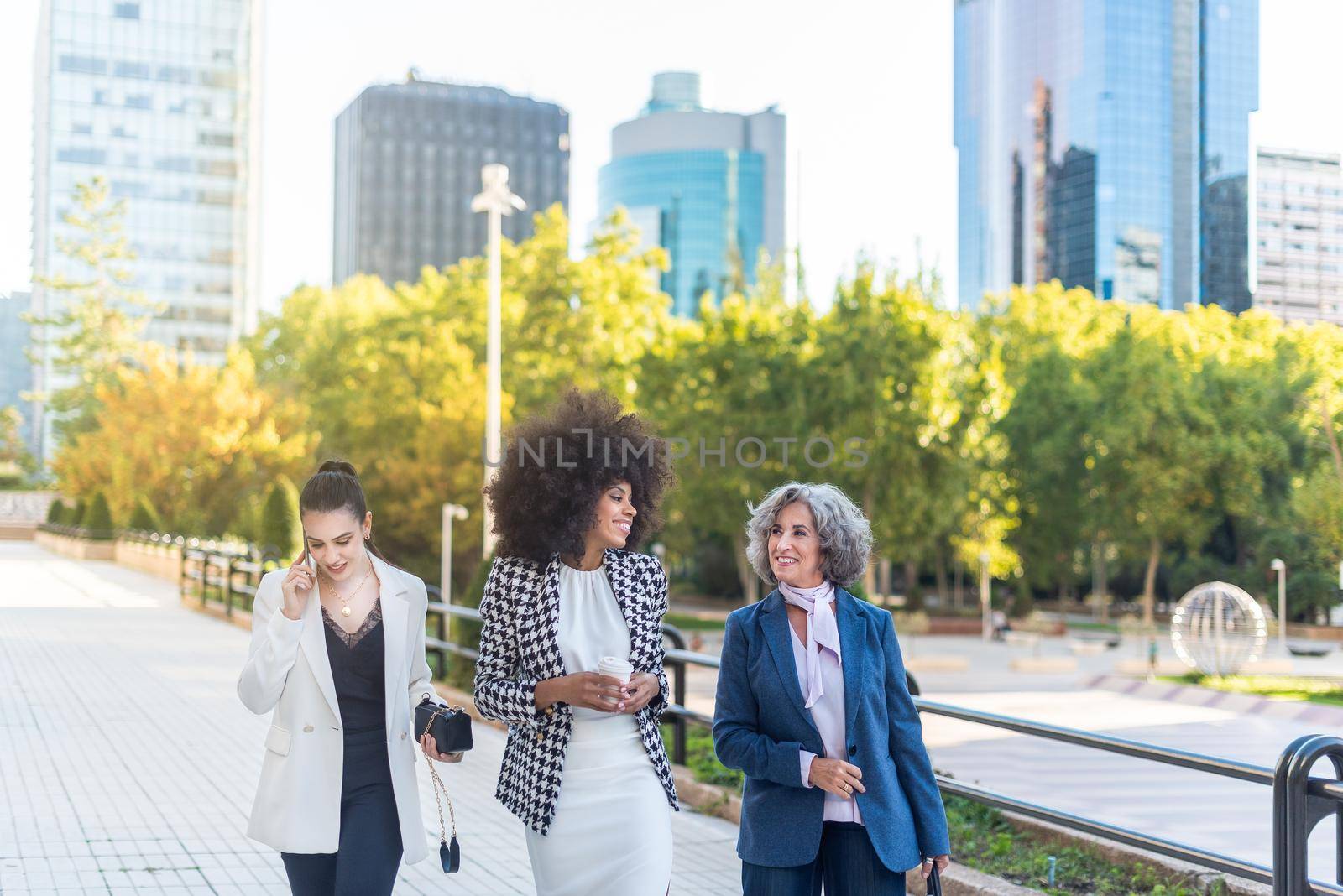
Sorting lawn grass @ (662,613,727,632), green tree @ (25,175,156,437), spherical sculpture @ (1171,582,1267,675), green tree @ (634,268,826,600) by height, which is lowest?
lawn grass @ (662,613,727,632)

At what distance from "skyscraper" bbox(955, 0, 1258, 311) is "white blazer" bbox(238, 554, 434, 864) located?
12078 centimetres

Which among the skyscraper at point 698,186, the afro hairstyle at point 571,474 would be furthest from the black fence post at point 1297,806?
the skyscraper at point 698,186

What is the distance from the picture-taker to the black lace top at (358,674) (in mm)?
4031

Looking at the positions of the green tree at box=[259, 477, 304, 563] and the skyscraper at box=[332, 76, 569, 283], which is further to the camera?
the skyscraper at box=[332, 76, 569, 283]

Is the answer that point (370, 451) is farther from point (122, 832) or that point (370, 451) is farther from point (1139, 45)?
point (1139, 45)

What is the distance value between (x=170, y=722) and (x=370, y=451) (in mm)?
37080

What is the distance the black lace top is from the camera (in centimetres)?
403

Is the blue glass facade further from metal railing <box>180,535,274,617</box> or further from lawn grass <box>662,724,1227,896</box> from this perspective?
lawn grass <box>662,724,1227,896</box>

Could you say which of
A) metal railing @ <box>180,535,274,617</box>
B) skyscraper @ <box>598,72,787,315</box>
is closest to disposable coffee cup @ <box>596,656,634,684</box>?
metal railing @ <box>180,535,274,617</box>

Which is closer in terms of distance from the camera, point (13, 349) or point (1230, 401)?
point (1230, 401)

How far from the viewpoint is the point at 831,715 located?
12.7 ft

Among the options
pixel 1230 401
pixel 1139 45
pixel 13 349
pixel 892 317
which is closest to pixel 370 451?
pixel 892 317

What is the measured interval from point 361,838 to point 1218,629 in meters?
25.8

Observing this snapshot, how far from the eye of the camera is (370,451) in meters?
48.4
